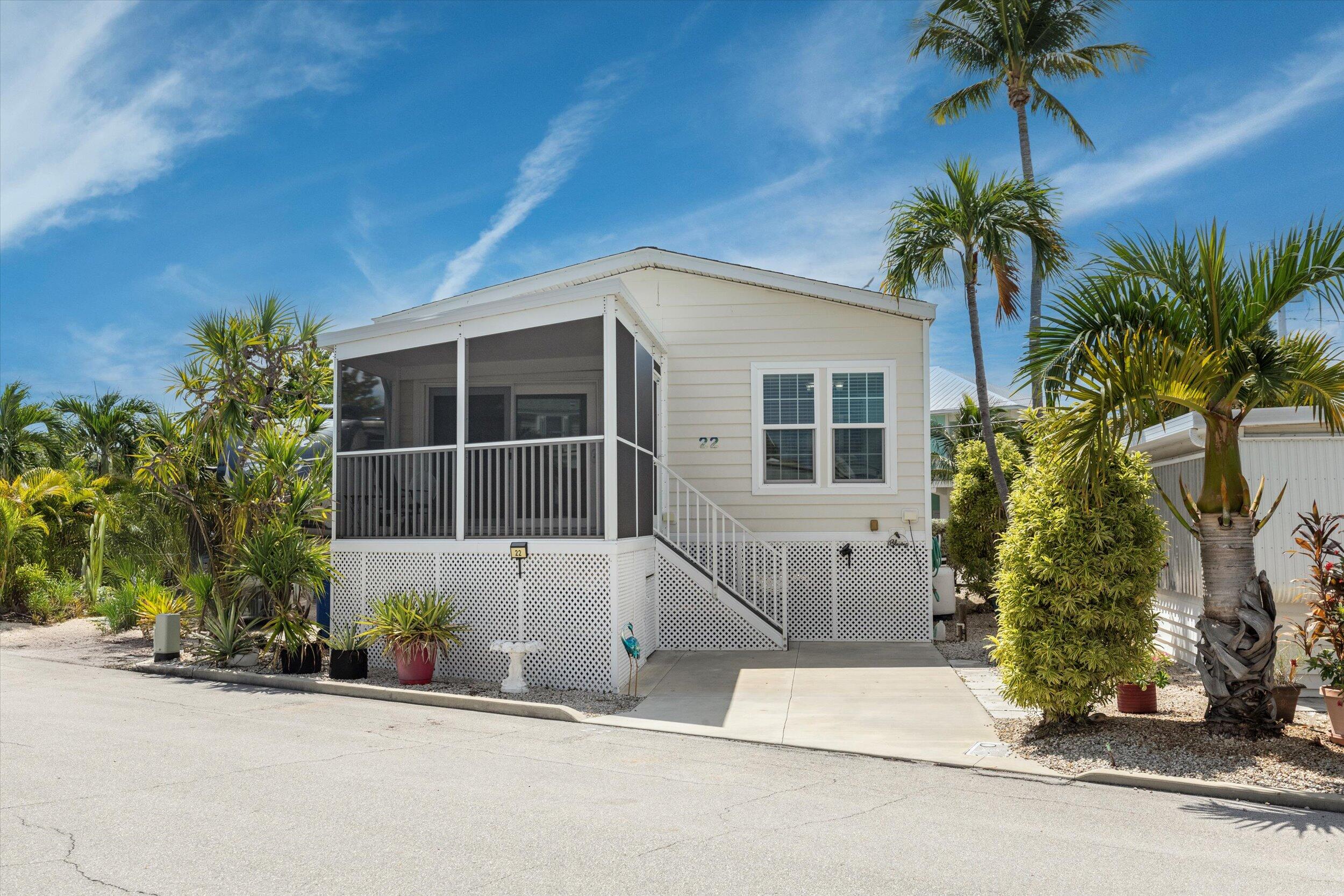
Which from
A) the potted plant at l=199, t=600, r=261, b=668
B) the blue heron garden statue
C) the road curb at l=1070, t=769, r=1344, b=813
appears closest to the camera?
the road curb at l=1070, t=769, r=1344, b=813

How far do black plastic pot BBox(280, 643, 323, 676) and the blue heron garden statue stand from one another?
3.77 meters

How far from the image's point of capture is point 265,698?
9289 millimetres

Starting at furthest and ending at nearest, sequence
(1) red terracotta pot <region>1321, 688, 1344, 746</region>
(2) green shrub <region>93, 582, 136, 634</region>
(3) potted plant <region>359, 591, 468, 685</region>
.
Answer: (2) green shrub <region>93, 582, 136, 634</region>, (3) potted plant <region>359, 591, 468, 685</region>, (1) red terracotta pot <region>1321, 688, 1344, 746</region>

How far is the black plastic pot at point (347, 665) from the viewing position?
9.92 m

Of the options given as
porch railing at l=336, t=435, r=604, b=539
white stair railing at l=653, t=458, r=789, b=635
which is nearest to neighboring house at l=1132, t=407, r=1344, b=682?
white stair railing at l=653, t=458, r=789, b=635

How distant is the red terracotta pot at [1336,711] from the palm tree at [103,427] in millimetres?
22984

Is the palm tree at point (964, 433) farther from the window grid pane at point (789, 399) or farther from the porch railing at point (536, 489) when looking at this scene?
the porch railing at point (536, 489)

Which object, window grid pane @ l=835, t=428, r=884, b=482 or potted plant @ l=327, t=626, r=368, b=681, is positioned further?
window grid pane @ l=835, t=428, r=884, b=482

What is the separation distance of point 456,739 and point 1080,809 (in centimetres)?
457

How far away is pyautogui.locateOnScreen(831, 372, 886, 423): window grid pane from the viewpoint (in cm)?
1252

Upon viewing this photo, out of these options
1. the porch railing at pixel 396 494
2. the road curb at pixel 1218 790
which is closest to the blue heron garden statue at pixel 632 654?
the porch railing at pixel 396 494

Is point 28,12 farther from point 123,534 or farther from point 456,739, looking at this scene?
point 456,739

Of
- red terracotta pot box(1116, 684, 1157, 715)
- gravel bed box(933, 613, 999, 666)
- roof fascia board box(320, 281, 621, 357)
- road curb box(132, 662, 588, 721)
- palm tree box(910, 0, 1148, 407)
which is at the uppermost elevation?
palm tree box(910, 0, 1148, 407)

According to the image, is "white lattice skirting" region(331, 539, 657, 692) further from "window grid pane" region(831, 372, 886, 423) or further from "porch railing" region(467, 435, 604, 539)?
"window grid pane" region(831, 372, 886, 423)
